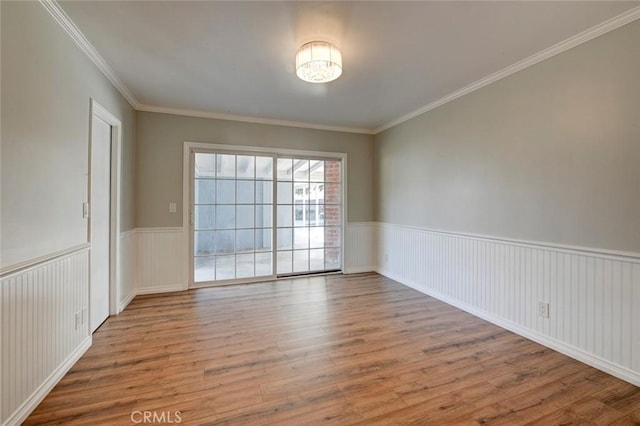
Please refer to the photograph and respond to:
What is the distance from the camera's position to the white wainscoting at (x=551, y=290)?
2.00 metres

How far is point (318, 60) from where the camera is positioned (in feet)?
6.91

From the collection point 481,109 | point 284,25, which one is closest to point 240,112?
point 284,25

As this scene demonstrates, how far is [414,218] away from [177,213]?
3421 millimetres

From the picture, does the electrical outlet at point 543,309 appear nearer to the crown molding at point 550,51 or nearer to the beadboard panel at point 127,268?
the crown molding at point 550,51

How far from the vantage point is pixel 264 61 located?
2578mm

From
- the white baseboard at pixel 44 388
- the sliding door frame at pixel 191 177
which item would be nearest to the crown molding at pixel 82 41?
the sliding door frame at pixel 191 177

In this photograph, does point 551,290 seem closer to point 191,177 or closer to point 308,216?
point 308,216

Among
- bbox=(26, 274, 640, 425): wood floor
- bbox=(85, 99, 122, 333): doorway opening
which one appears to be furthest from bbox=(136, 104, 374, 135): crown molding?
bbox=(26, 274, 640, 425): wood floor

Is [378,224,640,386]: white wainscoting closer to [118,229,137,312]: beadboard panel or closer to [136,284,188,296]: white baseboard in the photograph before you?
[136,284,188,296]: white baseboard

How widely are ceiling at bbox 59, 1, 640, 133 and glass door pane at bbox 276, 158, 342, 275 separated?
55.2 inches

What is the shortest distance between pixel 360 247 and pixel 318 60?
11.3 ft

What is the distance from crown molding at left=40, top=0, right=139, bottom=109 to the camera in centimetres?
184

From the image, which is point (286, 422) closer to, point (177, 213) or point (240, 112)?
point (177, 213)

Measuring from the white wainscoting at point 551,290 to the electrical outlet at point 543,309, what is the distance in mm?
34
